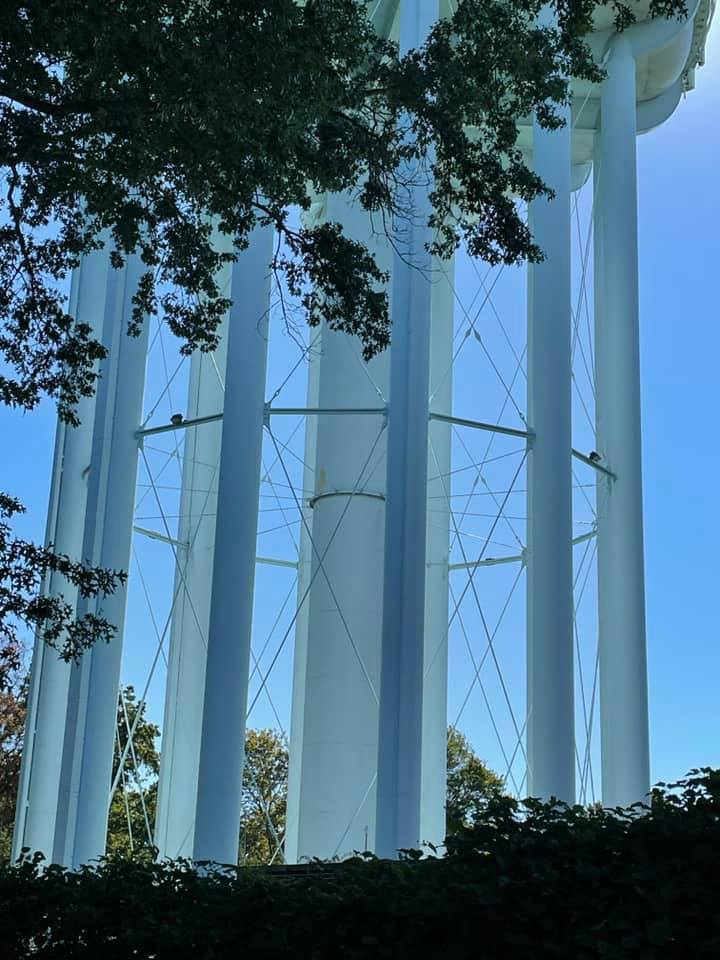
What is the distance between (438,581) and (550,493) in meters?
5.03

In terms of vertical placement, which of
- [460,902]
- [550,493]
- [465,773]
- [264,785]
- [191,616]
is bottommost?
[460,902]

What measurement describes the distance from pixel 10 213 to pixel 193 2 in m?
4.05

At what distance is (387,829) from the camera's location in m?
14.1

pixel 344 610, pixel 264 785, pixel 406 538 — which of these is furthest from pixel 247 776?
pixel 406 538

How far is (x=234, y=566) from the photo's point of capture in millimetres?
15266

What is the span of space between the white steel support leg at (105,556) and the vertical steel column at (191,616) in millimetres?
2162

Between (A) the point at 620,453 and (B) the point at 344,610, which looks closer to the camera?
(B) the point at 344,610

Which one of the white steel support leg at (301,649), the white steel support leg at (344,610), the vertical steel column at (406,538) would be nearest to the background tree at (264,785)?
the white steel support leg at (301,649)

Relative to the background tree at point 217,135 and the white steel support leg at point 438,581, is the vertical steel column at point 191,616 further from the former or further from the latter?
the background tree at point 217,135

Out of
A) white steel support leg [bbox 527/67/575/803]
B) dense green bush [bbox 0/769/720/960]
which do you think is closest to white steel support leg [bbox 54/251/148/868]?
white steel support leg [bbox 527/67/575/803]

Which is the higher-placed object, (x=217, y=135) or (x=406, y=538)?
(x=217, y=135)

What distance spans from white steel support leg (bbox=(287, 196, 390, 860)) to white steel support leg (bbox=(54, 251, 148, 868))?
8.64ft

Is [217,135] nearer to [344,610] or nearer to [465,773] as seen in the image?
[344,610]

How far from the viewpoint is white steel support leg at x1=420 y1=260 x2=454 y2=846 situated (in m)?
20.0
